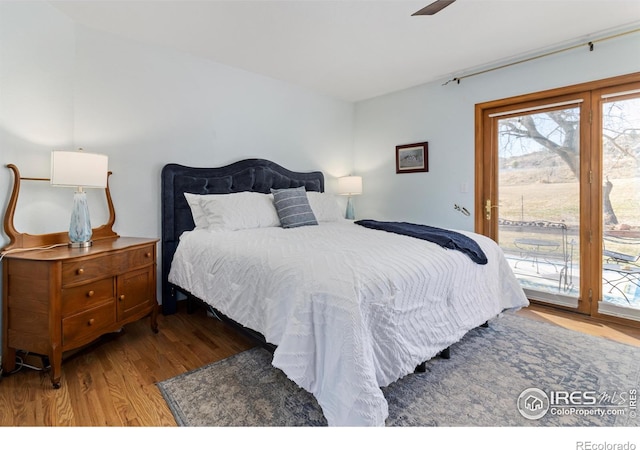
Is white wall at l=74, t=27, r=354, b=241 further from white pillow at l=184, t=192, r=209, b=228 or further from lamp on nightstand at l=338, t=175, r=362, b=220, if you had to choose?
lamp on nightstand at l=338, t=175, r=362, b=220

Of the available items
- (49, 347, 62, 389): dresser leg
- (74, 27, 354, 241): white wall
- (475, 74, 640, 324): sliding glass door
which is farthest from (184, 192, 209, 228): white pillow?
(475, 74, 640, 324): sliding glass door

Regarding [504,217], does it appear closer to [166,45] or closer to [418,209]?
[418,209]

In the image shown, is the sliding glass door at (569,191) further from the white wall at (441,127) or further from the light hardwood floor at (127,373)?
the light hardwood floor at (127,373)

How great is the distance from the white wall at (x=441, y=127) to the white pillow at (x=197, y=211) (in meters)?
2.43

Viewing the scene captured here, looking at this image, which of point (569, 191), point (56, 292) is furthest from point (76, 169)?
point (569, 191)

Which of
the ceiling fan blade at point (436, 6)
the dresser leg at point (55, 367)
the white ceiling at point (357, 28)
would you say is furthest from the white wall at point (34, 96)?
the ceiling fan blade at point (436, 6)

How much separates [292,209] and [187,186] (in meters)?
1.01

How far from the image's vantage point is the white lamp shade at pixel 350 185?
4.20 metres

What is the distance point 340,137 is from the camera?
4496 millimetres

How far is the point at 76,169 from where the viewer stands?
6.33 feet

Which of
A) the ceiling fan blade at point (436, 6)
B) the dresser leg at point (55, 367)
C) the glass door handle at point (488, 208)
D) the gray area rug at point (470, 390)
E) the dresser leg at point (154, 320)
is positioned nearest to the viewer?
the gray area rug at point (470, 390)

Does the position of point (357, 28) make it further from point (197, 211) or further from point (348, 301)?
point (348, 301)

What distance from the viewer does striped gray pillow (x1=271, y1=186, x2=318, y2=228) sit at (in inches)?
115

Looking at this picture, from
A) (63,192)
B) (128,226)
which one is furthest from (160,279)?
(63,192)
